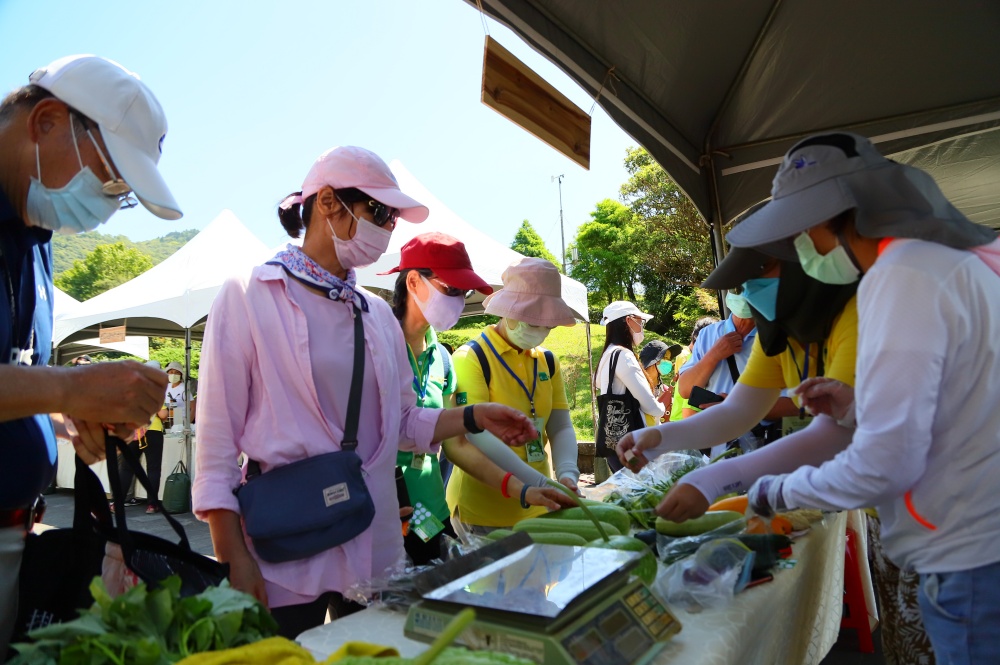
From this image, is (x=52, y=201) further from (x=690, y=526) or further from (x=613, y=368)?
(x=613, y=368)

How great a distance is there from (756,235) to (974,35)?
3.62m

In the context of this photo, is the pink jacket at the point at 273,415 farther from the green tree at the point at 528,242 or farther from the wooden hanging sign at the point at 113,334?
the green tree at the point at 528,242

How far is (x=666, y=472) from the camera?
2.92m

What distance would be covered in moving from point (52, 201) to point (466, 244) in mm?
7199

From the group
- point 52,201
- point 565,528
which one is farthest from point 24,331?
point 565,528

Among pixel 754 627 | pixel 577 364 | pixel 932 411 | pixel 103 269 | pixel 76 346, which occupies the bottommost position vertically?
pixel 754 627

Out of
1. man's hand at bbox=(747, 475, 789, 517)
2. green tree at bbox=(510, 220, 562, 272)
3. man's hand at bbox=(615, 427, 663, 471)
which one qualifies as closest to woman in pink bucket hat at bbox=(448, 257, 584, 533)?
man's hand at bbox=(615, 427, 663, 471)

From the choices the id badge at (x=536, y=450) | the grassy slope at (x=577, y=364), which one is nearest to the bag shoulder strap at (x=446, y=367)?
the id badge at (x=536, y=450)

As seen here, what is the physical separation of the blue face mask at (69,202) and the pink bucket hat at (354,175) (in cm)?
64

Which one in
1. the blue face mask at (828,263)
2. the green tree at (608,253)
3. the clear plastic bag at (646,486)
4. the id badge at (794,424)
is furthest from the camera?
the green tree at (608,253)

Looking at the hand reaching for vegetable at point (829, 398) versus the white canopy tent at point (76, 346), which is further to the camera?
the white canopy tent at point (76, 346)

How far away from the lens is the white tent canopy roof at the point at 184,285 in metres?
9.88

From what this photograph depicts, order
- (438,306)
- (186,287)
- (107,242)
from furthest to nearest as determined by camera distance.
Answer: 1. (107,242)
2. (186,287)
3. (438,306)

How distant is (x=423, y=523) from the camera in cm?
264
